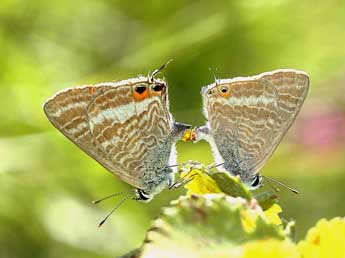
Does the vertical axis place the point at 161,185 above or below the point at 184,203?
below

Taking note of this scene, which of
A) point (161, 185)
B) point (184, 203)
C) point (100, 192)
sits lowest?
point (100, 192)

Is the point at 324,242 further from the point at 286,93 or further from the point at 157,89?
the point at 157,89

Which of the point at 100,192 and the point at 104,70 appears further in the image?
the point at 104,70

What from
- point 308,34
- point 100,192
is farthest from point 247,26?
point 100,192

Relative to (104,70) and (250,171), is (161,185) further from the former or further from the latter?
(104,70)

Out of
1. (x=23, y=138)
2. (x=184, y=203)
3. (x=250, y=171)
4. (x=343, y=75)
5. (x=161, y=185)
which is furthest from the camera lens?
(x=343, y=75)

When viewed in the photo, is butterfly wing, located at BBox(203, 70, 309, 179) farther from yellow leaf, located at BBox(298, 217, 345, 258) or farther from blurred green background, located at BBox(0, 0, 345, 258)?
blurred green background, located at BBox(0, 0, 345, 258)

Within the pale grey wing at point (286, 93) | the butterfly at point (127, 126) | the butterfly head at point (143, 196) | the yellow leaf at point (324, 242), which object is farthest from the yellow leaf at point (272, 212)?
the butterfly head at point (143, 196)

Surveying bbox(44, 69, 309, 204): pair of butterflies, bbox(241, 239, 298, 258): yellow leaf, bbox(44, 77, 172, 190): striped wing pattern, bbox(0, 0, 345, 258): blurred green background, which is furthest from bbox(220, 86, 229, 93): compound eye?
bbox(0, 0, 345, 258): blurred green background
